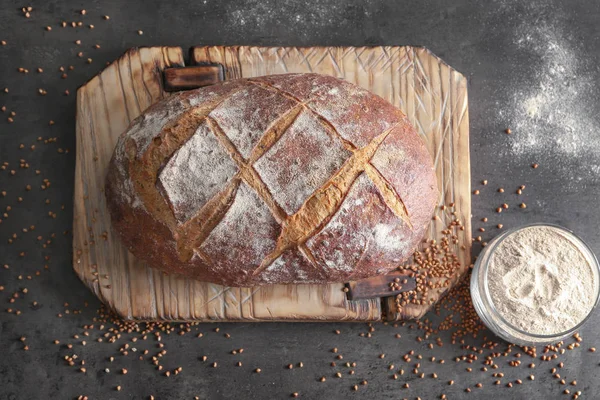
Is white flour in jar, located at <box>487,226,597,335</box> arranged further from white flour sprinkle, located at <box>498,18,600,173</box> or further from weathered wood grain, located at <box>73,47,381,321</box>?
weathered wood grain, located at <box>73,47,381,321</box>

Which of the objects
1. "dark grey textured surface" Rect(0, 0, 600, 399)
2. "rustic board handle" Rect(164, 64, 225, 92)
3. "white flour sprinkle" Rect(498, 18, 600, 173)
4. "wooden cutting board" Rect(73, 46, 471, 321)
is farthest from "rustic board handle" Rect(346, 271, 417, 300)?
"rustic board handle" Rect(164, 64, 225, 92)

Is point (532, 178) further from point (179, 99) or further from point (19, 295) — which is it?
point (19, 295)

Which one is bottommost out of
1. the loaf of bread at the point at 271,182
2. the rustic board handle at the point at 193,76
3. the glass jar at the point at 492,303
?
the glass jar at the point at 492,303

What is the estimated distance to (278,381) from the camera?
246 cm

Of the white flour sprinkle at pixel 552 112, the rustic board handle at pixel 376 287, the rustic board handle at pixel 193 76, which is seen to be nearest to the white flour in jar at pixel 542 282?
the rustic board handle at pixel 376 287

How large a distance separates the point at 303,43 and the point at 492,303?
1271mm

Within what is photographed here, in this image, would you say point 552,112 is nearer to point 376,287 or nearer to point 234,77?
point 376,287

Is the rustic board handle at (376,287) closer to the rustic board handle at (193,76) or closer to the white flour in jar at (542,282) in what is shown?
the white flour in jar at (542,282)

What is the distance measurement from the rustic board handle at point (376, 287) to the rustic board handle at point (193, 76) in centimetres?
95

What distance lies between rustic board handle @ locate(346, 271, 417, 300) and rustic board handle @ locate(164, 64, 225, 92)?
95cm

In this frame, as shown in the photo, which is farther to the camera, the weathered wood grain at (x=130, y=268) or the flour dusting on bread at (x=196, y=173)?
the weathered wood grain at (x=130, y=268)

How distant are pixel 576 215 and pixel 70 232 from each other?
6.83 feet

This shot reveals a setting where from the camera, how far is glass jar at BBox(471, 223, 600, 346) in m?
2.22

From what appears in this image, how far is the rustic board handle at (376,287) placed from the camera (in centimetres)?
235
